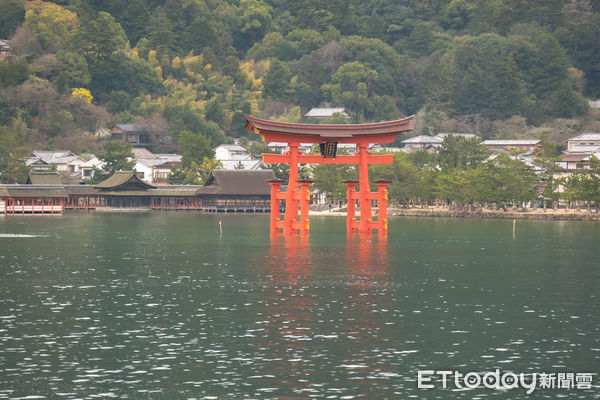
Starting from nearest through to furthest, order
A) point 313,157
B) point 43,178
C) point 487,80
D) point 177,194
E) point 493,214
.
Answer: point 313,157, point 493,214, point 43,178, point 177,194, point 487,80

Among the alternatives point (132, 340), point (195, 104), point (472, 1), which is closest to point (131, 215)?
point (195, 104)

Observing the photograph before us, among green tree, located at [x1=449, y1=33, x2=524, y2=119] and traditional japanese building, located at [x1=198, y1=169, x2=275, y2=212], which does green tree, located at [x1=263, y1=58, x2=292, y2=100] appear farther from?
A: traditional japanese building, located at [x1=198, y1=169, x2=275, y2=212]

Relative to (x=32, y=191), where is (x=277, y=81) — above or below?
above

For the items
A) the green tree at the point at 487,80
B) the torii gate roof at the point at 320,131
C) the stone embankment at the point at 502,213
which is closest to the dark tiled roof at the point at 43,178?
Answer: the stone embankment at the point at 502,213

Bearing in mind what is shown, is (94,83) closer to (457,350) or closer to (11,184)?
(11,184)

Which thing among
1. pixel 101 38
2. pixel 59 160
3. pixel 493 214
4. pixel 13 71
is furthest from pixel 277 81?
pixel 493 214

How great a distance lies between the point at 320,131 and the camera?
59.7 meters

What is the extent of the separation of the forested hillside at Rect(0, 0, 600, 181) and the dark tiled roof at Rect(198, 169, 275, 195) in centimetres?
3051

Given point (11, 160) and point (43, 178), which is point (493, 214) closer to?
point (43, 178)

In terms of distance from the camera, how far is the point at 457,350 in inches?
984

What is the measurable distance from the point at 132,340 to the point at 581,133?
119 meters

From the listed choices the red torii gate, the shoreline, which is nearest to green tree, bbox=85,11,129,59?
the shoreline

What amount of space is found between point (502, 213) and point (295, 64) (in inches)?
2967

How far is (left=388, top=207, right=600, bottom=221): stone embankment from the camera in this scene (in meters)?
86.1
